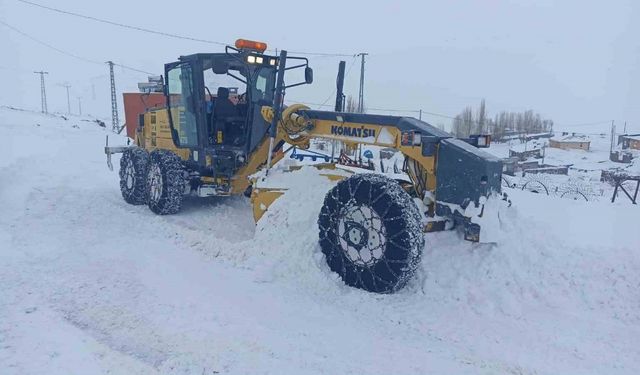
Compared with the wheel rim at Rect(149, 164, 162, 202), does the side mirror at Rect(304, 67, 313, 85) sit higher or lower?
higher

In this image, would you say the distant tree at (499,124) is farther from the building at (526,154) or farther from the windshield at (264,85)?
the windshield at (264,85)

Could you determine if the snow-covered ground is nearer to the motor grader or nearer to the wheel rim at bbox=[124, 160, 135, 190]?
the motor grader

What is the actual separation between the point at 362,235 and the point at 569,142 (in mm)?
49009

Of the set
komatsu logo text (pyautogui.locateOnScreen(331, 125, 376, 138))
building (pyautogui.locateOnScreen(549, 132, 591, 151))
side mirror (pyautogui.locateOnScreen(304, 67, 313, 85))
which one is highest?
side mirror (pyautogui.locateOnScreen(304, 67, 313, 85))

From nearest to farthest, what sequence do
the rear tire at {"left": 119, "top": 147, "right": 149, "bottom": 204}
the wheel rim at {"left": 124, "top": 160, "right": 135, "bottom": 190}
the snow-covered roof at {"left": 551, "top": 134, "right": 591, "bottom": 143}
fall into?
the rear tire at {"left": 119, "top": 147, "right": 149, "bottom": 204}
the wheel rim at {"left": 124, "top": 160, "right": 135, "bottom": 190}
the snow-covered roof at {"left": 551, "top": 134, "right": 591, "bottom": 143}

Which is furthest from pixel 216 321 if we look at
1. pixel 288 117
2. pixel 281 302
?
pixel 288 117

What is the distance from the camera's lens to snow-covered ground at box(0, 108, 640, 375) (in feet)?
11.5

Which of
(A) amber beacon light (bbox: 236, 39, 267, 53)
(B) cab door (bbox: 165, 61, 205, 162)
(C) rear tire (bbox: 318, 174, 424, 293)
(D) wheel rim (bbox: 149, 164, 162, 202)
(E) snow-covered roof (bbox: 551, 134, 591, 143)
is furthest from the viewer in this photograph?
(E) snow-covered roof (bbox: 551, 134, 591, 143)

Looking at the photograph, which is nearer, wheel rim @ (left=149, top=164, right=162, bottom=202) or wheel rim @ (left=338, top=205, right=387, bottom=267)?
wheel rim @ (left=338, top=205, right=387, bottom=267)

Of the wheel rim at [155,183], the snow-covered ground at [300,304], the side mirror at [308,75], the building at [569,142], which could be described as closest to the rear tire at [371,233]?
the snow-covered ground at [300,304]

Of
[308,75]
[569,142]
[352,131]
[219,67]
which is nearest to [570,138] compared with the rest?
[569,142]

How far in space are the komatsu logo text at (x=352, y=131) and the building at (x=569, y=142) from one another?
154 feet

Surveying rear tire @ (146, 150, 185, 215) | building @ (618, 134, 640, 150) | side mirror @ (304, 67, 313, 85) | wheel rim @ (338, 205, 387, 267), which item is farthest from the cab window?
building @ (618, 134, 640, 150)

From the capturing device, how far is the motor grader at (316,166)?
175 inches
